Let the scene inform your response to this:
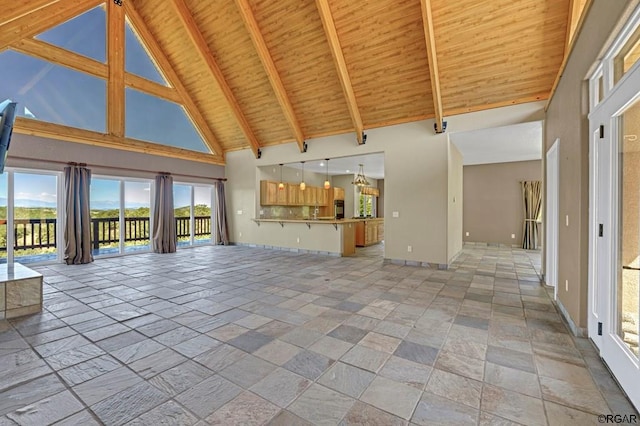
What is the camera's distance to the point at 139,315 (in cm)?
316

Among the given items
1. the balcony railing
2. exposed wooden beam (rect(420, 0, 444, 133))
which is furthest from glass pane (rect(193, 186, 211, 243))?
exposed wooden beam (rect(420, 0, 444, 133))

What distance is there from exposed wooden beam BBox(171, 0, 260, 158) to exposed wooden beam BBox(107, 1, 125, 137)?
177 cm

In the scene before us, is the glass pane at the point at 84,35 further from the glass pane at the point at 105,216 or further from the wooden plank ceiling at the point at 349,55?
the glass pane at the point at 105,216

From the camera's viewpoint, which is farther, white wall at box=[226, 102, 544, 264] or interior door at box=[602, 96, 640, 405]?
white wall at box=[226, 102, 544, 264]

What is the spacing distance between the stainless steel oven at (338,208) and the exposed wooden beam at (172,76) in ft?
15.8

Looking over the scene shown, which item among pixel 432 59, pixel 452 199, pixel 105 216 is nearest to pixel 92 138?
pixel 105 216

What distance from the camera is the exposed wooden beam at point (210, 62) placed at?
593 cm

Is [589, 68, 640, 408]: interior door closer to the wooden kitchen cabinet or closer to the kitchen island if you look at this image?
the kitchen island

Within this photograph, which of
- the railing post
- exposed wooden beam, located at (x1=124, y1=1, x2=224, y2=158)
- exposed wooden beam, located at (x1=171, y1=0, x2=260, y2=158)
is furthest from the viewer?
the railing post

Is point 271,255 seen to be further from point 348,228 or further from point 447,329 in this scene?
point 447,329

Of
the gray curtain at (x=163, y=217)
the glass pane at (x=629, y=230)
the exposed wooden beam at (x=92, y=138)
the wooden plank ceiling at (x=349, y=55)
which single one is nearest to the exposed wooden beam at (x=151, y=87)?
the wooden plank ceiling at (x=349, y=55)

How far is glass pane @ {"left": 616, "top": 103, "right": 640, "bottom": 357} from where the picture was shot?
5.88 ft

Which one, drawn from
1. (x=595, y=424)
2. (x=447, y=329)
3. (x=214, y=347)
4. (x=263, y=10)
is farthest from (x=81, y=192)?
(x=595, y=424)

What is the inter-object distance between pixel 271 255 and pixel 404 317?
473 centimetres
